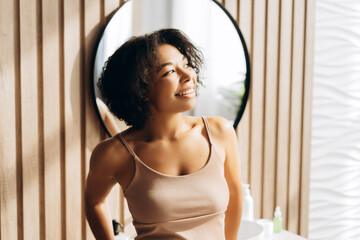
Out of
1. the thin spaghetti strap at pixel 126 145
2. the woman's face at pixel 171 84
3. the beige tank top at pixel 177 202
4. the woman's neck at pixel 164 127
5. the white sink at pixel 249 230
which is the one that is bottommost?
the white sink at pixel 249 230

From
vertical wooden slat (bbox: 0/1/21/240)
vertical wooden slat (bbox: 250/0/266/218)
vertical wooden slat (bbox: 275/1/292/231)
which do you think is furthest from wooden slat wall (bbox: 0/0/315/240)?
vertical wooden slat (bbox: 275/1/292/231)

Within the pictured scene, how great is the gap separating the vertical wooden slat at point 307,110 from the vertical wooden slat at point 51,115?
1332mm

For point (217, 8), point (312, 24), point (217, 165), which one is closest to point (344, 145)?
point (312, 24)

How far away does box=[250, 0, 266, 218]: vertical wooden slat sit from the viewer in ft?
6.40

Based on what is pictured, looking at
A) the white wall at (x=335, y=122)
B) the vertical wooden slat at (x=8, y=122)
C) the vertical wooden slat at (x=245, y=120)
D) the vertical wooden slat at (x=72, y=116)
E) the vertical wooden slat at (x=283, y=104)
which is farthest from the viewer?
the white wall at (x=335, y=122)

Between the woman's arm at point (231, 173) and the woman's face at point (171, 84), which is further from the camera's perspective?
the woman's arm at point (231, 173)

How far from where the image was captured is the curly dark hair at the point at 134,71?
1.05 metres

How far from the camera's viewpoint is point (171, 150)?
111 cm

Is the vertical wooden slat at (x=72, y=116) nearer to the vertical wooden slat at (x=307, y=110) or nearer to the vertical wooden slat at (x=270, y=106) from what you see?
the vertical wooden slat at (x=270, y=106)

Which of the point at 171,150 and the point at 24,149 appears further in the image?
the point at 24,149

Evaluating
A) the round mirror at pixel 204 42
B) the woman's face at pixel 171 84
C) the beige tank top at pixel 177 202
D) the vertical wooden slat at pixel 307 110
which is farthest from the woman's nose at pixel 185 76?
the vertical wooden slat at pixel 307 110

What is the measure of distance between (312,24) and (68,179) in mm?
1522

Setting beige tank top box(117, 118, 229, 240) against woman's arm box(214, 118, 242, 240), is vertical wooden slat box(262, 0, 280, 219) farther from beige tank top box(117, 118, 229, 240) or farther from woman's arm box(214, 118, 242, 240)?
beige tank top box(117, 118, 229, 240)

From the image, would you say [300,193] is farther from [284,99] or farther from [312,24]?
[312,24]
